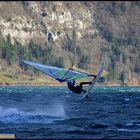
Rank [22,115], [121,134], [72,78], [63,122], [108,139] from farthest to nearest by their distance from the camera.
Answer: [22,115]
[63,122]
[72,78]
[121,134]
[108,139]

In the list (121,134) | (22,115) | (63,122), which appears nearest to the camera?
(121,134)

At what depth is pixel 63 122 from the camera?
60.7 m

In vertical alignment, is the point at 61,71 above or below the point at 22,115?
above

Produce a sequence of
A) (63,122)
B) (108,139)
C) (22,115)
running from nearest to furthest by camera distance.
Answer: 1. (108,139)
2. (63,122)
3. (22,115)

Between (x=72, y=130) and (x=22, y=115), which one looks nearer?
(x=72, y=130)

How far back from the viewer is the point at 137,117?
68.4m

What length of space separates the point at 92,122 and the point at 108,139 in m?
16.3

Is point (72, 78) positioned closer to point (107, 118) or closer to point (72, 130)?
point (72, 130)

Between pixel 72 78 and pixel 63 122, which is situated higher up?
pixel 72 78

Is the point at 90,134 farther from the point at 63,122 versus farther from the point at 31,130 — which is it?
the point at 63,122

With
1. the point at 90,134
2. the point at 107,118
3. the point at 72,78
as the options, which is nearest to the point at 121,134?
the point at 90,134

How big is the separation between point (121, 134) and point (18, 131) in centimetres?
904

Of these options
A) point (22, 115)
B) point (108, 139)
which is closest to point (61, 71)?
point (108, 139)

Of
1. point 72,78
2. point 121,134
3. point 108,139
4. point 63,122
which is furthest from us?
point 63,122
